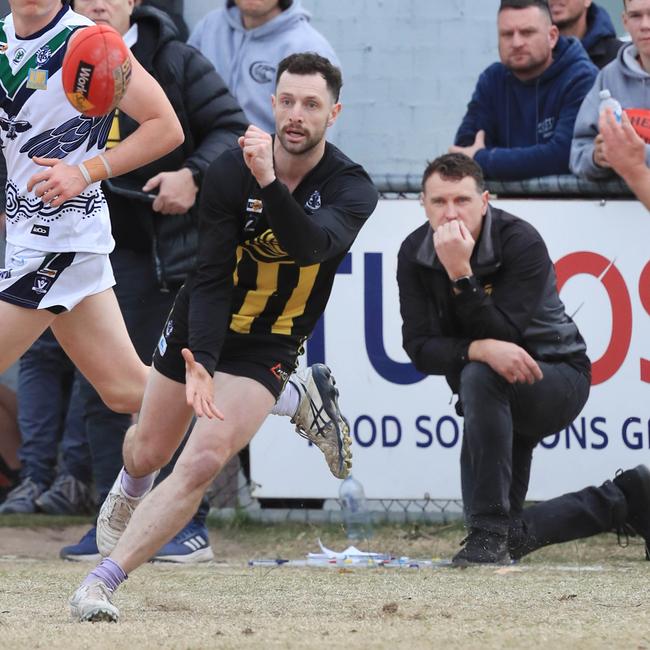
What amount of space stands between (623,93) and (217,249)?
3.32 metres

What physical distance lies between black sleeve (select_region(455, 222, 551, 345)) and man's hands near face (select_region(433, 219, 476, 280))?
0.48 feet

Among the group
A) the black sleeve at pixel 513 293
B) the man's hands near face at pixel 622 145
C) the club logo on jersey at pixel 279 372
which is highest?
the man's hands near face at pixel 622 145

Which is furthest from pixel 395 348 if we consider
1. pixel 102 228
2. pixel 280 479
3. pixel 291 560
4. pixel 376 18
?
pixel 376 18

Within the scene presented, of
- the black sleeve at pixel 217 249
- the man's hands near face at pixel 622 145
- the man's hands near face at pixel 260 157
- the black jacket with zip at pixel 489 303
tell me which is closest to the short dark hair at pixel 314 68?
the black sleeve at pixel 217 249

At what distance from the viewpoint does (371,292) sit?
26.7 feet

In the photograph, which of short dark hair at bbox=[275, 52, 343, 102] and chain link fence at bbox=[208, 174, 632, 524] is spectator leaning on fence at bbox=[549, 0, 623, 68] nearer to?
chain link fence at bbox=[208, 174, 632, 524]

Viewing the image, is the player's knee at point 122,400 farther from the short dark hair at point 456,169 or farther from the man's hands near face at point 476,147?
the man's hands near face at point 476,147

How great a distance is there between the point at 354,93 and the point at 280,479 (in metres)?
3.43

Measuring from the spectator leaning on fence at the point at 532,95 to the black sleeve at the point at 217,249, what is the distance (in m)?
2.98

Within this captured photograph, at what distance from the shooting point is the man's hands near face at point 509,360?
6.64 m

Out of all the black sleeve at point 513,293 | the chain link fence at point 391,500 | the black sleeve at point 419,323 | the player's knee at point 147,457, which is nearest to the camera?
the player's knee at point 147,457

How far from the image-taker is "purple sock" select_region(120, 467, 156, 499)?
597 cm

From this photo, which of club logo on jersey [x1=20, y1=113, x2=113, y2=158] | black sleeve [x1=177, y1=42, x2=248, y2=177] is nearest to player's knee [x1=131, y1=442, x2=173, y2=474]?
club logo on jersey [x1=20, y1=113, x2=113, y2=158]

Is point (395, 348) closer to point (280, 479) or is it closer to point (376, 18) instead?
point (280, 479)
